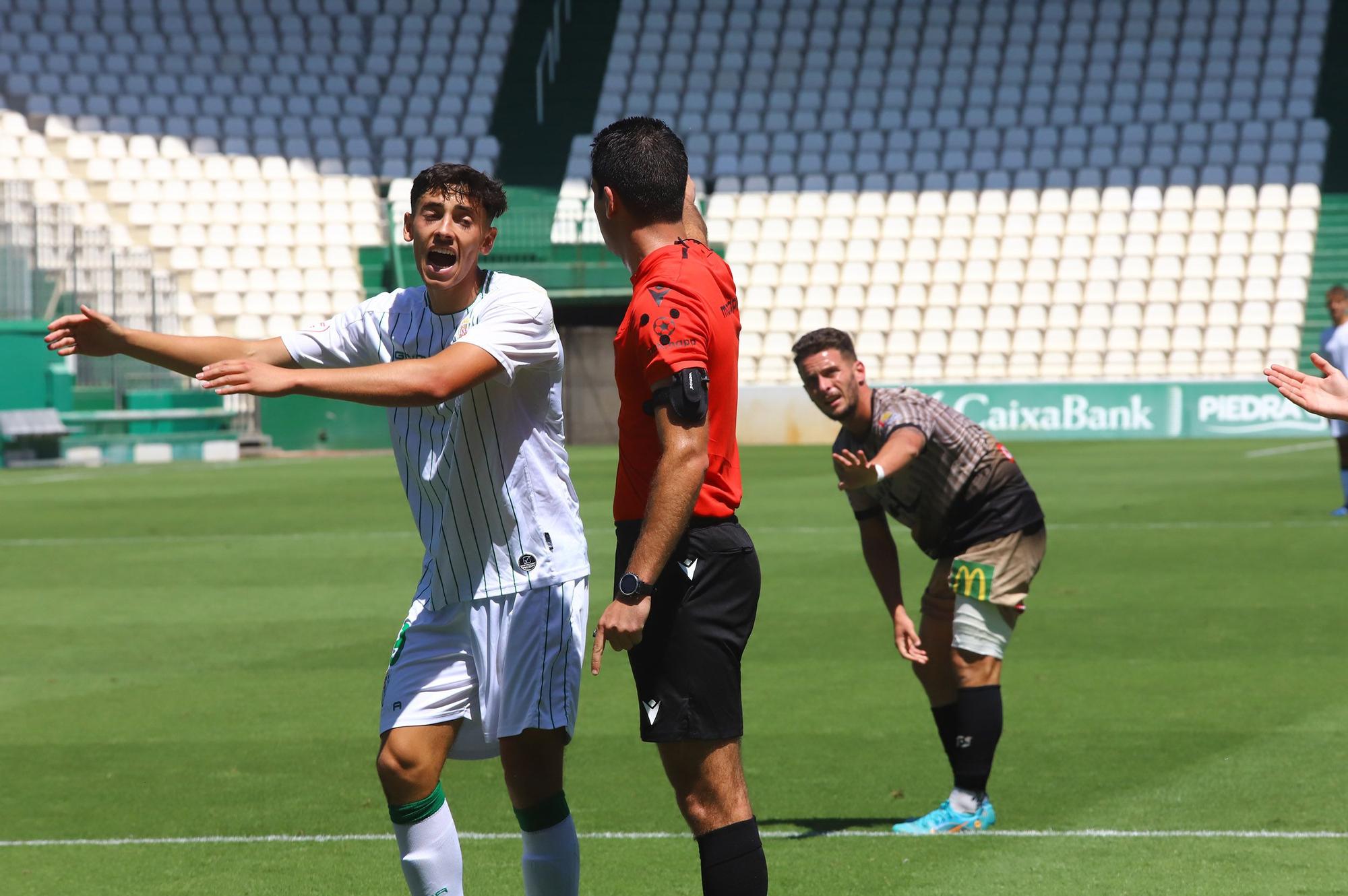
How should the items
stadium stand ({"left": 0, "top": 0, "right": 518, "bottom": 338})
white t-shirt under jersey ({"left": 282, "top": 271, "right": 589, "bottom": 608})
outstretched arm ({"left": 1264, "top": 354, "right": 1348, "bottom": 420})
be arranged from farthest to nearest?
stadium stand ({"left": 0, "top": 0, "right": 518, "bottom": 338}) → outstretched arm ({"left": 1264, "top": 354, "right": 1348, "bottom": 420}) → white t-shirt under jersey ({"left": 282, "top": 271, "right": 589, "bottom": 608})

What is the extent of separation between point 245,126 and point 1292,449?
23.0 m

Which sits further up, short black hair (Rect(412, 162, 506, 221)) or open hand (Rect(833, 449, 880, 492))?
→ short black hair (Rect(412, 162, 506, 221))

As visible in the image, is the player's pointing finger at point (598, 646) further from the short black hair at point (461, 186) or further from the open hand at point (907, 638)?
the open hand at point (907, 638)

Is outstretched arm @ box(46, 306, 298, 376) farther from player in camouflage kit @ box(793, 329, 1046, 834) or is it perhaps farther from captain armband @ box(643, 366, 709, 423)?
player in camouflage kit @ box(793, 329, 1046, 834)

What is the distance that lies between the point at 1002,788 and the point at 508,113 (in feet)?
112

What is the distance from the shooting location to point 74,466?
2783cm

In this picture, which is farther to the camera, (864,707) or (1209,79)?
(1209,79)

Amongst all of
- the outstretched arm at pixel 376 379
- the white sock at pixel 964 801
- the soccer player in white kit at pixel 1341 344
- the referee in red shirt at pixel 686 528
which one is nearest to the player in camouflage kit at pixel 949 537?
the white sock at pixel 964 801

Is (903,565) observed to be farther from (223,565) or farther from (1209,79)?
(1209,79)

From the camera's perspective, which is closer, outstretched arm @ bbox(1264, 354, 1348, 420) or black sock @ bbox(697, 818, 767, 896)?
black sock @ bbox(697, 818, 767, 896)

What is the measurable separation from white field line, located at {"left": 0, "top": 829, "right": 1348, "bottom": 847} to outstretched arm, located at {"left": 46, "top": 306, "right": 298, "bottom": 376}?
1986mm

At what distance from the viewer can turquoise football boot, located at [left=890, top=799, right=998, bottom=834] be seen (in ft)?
18.7

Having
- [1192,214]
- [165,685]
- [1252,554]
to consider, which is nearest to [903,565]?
[1252,554]

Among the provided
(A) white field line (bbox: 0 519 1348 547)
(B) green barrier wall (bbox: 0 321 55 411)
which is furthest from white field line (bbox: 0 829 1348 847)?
(B) green barrier wall (bbox: 0 321 55 411)
